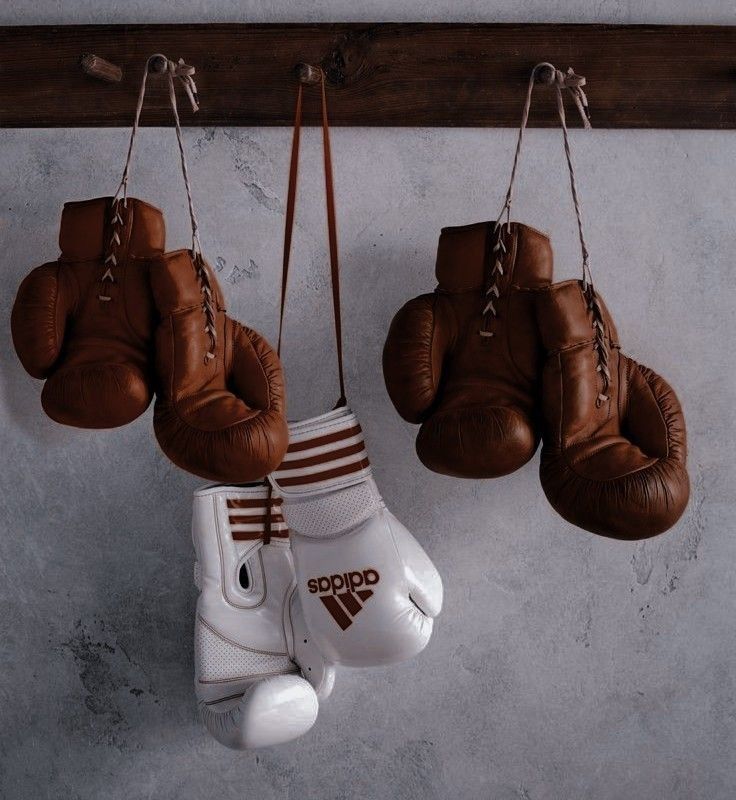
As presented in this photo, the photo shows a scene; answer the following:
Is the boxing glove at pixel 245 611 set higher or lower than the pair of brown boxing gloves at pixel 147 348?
lower

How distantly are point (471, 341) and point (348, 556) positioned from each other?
285mm

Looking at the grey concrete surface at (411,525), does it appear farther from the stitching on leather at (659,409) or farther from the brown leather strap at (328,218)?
the stitching on leather at (659,409)

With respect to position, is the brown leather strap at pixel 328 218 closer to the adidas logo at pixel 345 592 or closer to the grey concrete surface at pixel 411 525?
the grey concrete surface at pixel 411 525

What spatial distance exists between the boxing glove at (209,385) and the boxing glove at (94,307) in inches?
1.2

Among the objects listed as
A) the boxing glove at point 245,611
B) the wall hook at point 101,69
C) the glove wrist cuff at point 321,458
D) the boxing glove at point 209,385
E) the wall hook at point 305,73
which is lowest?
the boxing glove at point 245,611

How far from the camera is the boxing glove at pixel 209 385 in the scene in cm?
79

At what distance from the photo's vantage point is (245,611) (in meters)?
0.97

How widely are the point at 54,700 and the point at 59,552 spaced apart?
0.69 feet

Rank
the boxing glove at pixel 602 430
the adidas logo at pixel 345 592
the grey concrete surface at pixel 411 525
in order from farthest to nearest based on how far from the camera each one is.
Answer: the grey concrete surface at pixel 411 525 → the adidas logo at pixel 345 592 → the boxing glove at pixel 602 430

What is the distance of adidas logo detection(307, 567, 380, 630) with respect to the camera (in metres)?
0.88

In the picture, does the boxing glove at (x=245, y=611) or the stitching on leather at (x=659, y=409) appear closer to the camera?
the stitching on leather at (x=659, y=409)

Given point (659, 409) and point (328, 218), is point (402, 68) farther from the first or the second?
point (659, 409)

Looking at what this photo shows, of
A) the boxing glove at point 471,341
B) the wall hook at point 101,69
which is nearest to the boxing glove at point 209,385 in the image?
the boxing glove at point 471,341

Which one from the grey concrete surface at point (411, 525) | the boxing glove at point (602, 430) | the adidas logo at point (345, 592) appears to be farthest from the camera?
the grey concrete surface at point (411, 525)
